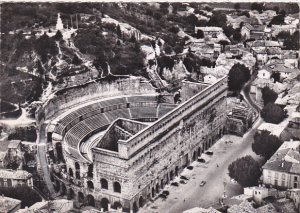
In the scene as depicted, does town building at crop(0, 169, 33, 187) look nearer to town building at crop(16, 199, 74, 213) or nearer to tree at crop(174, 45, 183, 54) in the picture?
town building at crop(16, 199, 74, 213)

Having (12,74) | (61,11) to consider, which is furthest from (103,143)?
(61,11)

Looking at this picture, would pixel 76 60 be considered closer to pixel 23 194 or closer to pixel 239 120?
pixel 239 120

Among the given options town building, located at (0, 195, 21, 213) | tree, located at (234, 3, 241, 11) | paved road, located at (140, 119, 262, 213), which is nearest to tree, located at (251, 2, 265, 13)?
tree, located at (234, 3, 241, 11)

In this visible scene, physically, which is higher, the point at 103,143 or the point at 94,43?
the point at 94,43

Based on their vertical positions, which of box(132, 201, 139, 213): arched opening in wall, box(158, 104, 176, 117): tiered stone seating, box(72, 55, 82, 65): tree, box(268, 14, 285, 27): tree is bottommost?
box(132, 201, 139, 213): arched opening in wall

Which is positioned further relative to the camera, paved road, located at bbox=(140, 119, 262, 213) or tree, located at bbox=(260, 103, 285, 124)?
tree, located at bbox=(260, 103, 285, 124)

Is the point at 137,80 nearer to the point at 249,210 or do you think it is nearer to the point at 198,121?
the point at 198,121
